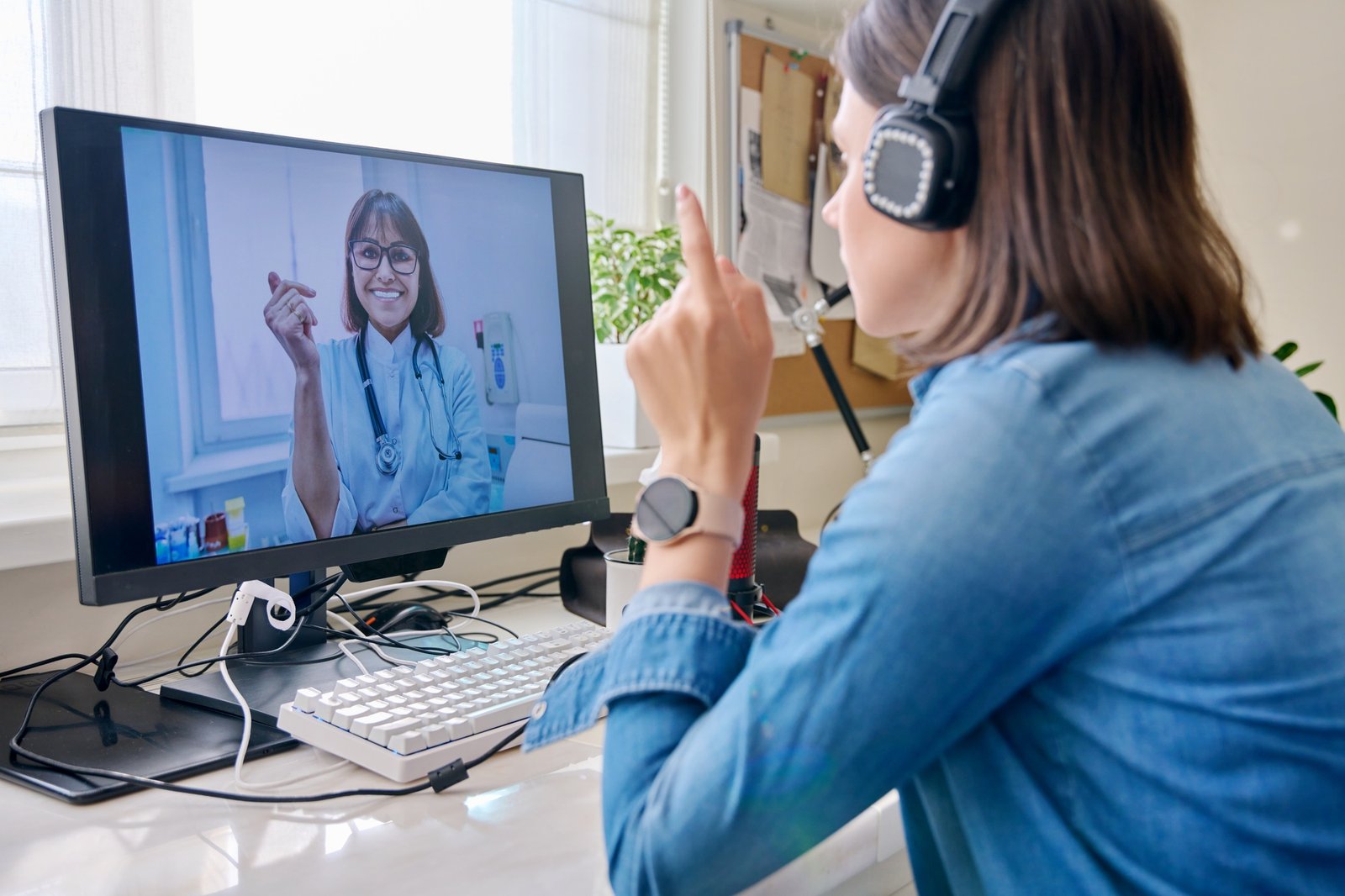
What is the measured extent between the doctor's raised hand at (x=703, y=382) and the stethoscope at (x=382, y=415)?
339mm

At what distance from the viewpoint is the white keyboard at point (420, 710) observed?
0.77m

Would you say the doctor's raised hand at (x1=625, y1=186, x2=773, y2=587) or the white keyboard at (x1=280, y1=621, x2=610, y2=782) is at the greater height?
the doctor's raised hand at (x1=625, y1=186, x2=773, y2=587)

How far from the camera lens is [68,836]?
669 millimetres

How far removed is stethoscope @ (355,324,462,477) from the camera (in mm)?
919

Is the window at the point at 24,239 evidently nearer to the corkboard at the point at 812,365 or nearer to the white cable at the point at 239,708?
the white cable at the point at 239,708

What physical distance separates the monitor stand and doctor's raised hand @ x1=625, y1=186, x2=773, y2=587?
428 millimetres

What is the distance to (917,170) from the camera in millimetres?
564

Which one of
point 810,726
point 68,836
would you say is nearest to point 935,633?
point 810,726

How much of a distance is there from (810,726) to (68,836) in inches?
19.6

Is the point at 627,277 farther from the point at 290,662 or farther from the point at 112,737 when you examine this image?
the point at 112,737

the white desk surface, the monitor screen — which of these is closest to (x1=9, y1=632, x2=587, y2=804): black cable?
the white desk surface

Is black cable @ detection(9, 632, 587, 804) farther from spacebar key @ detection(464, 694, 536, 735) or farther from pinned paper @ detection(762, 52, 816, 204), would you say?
pinned paper @ detection(762, 52, 816, 204)

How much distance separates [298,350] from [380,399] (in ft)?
0.27

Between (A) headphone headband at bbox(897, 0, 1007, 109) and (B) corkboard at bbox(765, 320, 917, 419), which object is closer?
(A) headphone headband at bbox(897, 0, 1007, 109)
